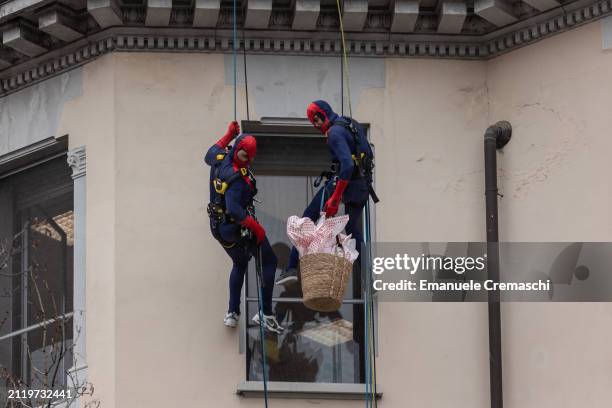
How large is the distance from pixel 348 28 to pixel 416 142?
1253mm

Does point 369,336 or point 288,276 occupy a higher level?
point 288,276

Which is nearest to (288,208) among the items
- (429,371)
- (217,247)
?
(217,247)

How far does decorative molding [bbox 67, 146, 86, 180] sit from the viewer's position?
62.2ft

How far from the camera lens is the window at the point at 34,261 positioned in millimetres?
19359

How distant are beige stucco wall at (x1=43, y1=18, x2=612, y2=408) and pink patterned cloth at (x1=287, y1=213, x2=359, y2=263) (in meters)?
1.03

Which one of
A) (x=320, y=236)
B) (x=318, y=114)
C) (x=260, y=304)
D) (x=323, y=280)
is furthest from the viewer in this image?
(x=260, y=304)

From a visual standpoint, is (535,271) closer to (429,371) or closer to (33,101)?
(429,371)

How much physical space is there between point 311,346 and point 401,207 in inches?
60.3

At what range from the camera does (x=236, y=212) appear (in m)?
17.7

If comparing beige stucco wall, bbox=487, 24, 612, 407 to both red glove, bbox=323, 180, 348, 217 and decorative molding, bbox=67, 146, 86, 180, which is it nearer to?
red glove, bbox=323, 180, 348, 217

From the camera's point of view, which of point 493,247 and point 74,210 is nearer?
point 493,247

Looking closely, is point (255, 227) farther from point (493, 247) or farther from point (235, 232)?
point (493, 247)

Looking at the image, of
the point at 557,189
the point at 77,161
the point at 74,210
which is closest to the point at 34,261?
the point at 74,210

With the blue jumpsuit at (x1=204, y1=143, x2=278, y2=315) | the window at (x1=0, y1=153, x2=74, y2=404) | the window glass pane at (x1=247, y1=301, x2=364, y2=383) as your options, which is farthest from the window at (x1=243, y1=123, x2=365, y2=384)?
the window at (x1=0, y1=153, x2=74, y2=404)
